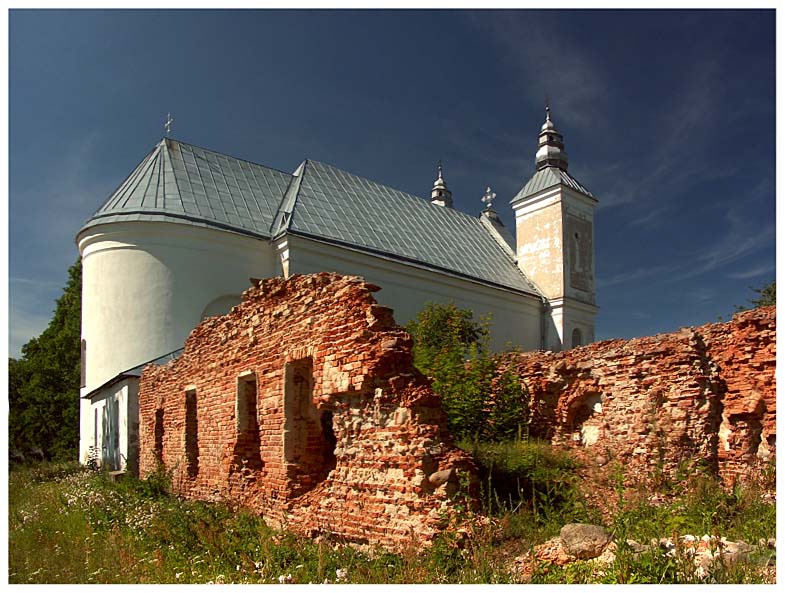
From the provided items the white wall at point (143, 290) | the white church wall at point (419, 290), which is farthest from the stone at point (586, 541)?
the white church wall at point (419, 290)

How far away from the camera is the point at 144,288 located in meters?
16.5

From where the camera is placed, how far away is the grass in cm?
480

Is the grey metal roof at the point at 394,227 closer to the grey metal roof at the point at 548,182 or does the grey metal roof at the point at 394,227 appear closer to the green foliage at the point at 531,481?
the grey metal roof at the point at 548,182

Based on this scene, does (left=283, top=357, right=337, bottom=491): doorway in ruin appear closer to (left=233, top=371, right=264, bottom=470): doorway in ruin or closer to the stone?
(left=233, top=371, right=264, bottom=470): doorway in ruin

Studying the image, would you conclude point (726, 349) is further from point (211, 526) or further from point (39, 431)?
point (39, 431)

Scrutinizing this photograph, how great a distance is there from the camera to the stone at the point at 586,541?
4.79 meters

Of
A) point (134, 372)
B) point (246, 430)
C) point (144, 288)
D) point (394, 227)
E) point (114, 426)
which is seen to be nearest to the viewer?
point (246, 430)

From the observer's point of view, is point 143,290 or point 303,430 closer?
point 303,430

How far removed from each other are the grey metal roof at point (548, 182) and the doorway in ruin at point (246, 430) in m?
20.0

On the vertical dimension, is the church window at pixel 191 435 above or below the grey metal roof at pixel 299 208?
below

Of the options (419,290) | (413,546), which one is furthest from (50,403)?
(413,546)

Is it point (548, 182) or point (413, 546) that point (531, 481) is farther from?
point (548, 182)

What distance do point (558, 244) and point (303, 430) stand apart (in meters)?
19.6

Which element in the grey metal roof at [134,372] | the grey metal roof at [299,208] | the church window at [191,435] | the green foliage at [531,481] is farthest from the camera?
the grey metal roof at [299,208]
